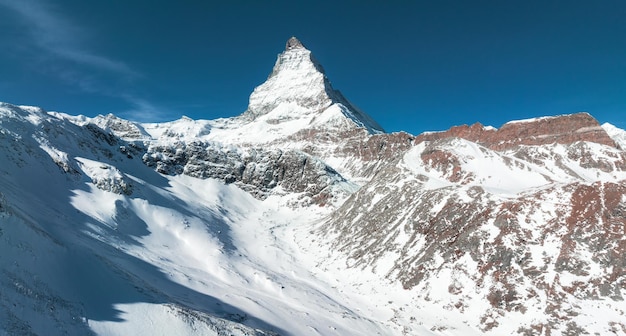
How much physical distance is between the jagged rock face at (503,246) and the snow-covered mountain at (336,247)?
0.52ft

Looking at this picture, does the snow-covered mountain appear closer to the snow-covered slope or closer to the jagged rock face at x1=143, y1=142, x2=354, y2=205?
the jagged rock face at x1=143, y1=142, x2=354, y2=205

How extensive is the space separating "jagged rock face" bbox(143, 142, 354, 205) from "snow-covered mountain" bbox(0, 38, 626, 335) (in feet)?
39.3

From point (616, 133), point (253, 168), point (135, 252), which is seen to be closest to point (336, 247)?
point (135, 252)

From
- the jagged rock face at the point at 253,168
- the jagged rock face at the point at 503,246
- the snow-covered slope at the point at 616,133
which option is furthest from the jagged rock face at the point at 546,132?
the snow-covered slope at the point at 616,133

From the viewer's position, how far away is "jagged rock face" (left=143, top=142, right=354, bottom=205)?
336 ft

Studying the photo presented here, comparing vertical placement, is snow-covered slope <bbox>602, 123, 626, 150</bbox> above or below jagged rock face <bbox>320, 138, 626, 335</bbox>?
above

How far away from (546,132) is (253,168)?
251ft

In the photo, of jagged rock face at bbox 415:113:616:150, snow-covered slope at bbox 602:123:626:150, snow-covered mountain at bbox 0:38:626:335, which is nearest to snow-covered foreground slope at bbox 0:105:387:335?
snow-covered mountain at bbox 0:38:626:335

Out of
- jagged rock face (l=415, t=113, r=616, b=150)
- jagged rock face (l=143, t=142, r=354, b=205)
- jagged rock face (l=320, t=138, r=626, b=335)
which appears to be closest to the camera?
jagged rock face (l=320, t=138, r=626, b=335)

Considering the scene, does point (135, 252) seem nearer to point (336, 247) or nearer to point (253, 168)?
point (336, 247)

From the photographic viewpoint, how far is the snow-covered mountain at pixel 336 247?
22828 millimetres

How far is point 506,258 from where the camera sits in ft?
122

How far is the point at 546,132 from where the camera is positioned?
3366 inches

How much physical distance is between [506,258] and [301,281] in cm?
2430
